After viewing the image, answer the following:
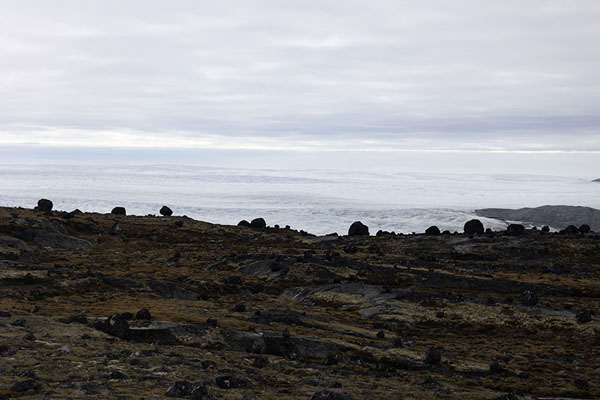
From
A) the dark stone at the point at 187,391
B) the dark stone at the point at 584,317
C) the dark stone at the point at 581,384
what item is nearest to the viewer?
the dark stone at the point at 187,391

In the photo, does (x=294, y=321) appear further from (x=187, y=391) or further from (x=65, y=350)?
(x=187, y=391)

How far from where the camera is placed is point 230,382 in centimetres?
1909

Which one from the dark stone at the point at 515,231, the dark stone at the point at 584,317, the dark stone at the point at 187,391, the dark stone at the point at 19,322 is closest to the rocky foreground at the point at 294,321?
the dark stone at the point at 187,391

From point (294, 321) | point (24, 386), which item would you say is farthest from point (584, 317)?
point (24, 386)

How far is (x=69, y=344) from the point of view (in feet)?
74.2

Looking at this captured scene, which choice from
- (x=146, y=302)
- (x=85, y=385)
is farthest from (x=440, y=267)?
(x=85, y=385)

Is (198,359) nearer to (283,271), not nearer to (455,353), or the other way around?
(455,353)

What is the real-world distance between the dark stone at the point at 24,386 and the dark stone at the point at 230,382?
19.2 feet

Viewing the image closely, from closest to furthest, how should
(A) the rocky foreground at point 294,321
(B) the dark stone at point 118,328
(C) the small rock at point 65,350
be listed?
(A) the rocky foreground at point 294,321 < (C) the small rock at point 65,350 < (B) the dark stone at point 118,328

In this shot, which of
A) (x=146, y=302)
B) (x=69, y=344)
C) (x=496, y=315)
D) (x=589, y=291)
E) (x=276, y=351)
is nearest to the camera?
(x=69, y=344)

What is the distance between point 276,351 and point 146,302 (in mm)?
14775

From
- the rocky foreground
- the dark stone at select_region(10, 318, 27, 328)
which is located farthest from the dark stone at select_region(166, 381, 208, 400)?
the dark stone at select_region(10, 318, 27, 328)

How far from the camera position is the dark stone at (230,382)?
61.9ft

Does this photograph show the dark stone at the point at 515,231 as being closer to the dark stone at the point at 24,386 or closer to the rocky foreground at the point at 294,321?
the rocky foreground at the point at 294,321
